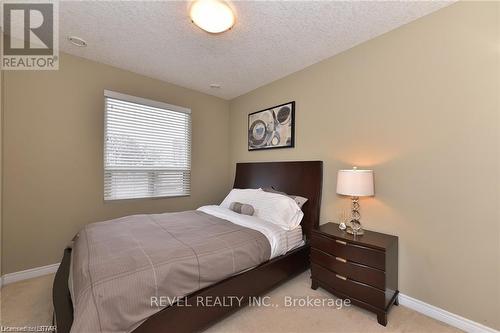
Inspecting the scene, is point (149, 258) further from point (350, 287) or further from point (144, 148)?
point (144, 148)

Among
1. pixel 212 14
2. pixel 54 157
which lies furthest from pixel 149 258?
pixel 54 157

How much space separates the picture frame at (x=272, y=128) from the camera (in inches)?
117

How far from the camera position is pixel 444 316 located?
1.71m

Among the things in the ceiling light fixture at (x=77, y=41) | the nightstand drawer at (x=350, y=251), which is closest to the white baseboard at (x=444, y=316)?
the nightstand drawer at (x=350, y=251)

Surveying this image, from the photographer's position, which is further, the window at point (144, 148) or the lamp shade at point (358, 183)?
the window at point (144, 148)

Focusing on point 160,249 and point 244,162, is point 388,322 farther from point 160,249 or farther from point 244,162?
point 244,162

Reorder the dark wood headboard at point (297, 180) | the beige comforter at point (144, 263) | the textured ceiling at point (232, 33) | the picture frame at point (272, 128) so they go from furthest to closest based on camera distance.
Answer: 1. the picture frame at point (272, 128)
2. the dark wood headboard at point (297, 180)
3. the textured ceiling at point (232, 33)
4. the beige comforter at point (144, 263)

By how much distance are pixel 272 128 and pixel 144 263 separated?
8.08 ft

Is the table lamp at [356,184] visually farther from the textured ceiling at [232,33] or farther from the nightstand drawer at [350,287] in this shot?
the textured ceiling at [232,33]

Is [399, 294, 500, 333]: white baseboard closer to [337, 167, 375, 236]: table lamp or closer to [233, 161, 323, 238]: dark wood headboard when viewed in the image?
[337, 167, 375, 236]: table lamp

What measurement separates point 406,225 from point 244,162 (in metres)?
2.46

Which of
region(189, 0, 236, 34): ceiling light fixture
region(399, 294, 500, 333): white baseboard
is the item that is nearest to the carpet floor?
region(399, 294, 500, 333): white baseboard

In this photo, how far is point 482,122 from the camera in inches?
62.5

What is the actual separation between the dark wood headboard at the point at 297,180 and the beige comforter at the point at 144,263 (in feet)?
2.82
